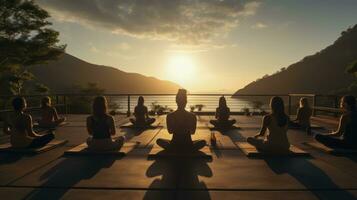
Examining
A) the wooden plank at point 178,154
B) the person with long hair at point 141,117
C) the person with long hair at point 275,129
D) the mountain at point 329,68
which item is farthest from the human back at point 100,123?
the mountain at point 329,68

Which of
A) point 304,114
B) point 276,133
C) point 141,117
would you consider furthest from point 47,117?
point 304,114

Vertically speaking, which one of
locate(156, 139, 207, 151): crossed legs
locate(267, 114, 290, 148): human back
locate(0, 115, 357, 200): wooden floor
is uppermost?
locate(267, 114, 290, 148): human back

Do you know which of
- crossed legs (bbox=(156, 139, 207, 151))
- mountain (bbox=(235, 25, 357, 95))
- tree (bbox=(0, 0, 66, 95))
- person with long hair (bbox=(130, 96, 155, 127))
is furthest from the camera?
mountain (bbox=(235, 25, 357, 95))

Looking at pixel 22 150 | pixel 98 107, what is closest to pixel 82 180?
pixel 98 107

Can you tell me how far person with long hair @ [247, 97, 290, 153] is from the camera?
8250 mm

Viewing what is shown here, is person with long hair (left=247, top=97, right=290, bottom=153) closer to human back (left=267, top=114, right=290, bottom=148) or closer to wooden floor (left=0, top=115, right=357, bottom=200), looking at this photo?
human back (left=267, top=114, right=290, bottom=148)

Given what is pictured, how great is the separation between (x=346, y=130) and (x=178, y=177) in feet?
→ 14.5

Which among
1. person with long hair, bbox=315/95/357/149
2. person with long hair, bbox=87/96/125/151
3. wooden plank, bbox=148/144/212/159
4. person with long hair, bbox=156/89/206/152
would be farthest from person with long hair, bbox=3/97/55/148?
person with long hair, bbox=315/95/357/149

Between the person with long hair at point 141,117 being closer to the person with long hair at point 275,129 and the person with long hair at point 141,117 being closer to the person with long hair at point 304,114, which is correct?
the person with long hair at point 304,114

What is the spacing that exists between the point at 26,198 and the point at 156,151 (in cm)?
381

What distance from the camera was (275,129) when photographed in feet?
27.5

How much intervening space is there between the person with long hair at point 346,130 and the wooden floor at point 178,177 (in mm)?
369

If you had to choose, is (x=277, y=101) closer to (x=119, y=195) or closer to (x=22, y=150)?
(x=119, y=195)

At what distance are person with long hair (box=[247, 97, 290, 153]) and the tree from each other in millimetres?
30167
